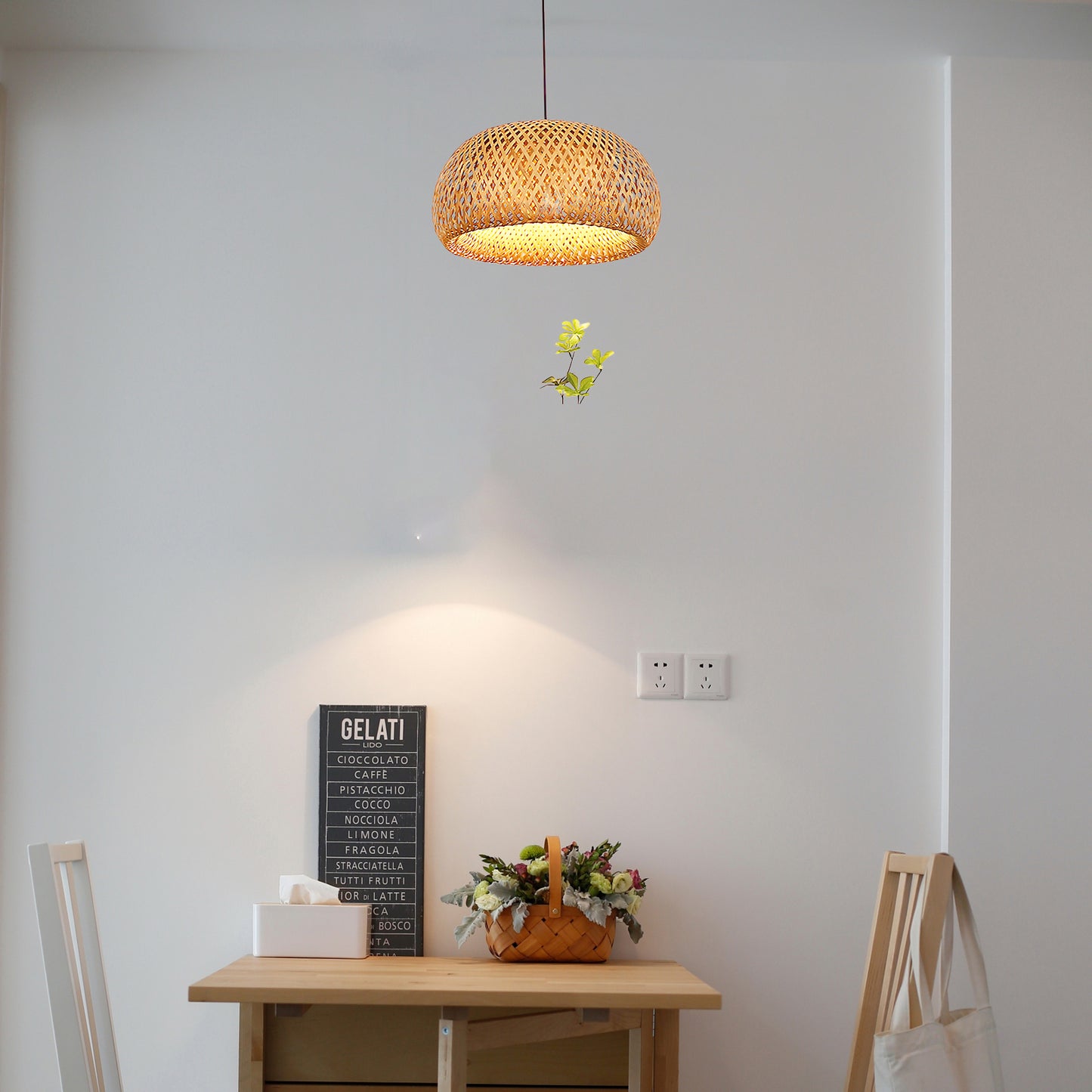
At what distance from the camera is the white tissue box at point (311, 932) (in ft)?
7.38

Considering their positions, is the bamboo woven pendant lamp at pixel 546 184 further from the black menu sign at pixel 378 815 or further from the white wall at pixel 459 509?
the black menu sign at pixel 378 815

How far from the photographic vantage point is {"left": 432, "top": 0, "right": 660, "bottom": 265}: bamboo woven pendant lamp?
5.35 ft

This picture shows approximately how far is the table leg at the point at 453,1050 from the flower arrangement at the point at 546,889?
0.23 meters

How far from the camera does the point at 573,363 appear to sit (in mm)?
2494

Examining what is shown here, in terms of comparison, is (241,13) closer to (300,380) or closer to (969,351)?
(300,380)

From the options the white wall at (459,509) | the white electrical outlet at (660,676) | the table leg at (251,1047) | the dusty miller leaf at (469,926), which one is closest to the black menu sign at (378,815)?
the white wall at (459,509)

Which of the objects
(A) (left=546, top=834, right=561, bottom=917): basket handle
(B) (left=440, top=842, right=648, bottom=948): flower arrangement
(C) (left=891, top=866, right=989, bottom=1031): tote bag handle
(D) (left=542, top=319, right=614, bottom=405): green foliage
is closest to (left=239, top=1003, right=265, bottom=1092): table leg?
(B) (left=440, top=842, right=648, bottom=948): flower arrangement

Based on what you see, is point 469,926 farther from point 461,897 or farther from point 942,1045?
point 942,1045

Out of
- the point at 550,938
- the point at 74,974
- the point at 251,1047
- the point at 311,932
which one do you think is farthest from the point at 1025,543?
the point at 74,974

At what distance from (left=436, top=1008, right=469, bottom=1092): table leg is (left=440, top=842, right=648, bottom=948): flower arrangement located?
0.23 m

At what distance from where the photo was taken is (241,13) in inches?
94.0

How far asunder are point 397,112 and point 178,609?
1148 mm

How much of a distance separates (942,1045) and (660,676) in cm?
104

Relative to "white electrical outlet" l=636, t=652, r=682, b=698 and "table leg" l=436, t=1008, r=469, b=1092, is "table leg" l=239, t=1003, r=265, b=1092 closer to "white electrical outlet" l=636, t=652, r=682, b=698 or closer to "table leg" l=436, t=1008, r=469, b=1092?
"table leg" l=436, t=1008, r=469, b=1092
